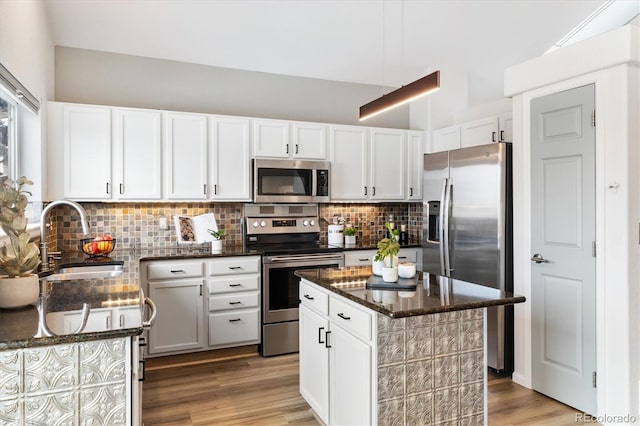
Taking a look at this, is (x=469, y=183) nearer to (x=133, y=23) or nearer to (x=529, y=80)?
(x=529, y=80)

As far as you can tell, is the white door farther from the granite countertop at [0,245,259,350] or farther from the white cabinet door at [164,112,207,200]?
the white cabinet door at [164,112,207,200]

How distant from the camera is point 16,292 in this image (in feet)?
5.69

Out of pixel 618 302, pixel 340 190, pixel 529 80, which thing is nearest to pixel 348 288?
pixel 618 302

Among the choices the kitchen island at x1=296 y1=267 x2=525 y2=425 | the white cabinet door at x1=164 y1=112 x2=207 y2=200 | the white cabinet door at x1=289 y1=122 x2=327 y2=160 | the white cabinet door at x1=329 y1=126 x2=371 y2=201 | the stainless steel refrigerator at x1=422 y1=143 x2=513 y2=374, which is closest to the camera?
the kitchen island at x1=296 y1=267 x2=525 y2=425

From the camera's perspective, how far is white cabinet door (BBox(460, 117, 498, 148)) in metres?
4.04

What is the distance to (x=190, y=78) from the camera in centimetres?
443

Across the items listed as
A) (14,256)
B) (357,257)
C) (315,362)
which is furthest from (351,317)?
(357,257)

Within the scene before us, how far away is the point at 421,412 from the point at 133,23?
3822 mm

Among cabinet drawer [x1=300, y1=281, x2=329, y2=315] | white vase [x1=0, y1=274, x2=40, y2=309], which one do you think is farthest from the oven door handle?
white vase [x1=0, y1=274, x2=40, y2=309]

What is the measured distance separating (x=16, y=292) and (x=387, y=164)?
150 inches

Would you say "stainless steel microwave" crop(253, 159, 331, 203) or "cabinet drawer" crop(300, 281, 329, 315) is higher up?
"stainless steel microwave" crop(253, 159, 331, 203)

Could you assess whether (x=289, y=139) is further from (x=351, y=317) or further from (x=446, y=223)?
(x=351, y=317)

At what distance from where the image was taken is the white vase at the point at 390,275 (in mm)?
2395

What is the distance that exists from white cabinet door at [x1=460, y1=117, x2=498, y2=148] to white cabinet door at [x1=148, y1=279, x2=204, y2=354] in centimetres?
287
